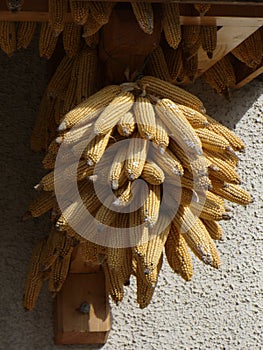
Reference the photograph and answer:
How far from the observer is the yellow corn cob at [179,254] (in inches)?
76.5

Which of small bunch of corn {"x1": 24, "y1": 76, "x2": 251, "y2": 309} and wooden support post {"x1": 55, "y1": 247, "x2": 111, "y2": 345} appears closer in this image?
small bunch of corn {"x1": 24, "y1": 76, "x2": 251, "y2": 309}

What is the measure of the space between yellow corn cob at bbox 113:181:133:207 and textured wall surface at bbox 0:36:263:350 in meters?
0.53

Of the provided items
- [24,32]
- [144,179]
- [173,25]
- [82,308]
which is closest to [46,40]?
[24,32]

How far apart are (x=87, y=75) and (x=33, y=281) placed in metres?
0.50

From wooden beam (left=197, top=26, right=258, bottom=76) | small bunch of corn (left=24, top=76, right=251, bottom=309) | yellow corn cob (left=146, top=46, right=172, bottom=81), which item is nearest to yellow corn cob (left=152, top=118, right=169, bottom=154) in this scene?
small bunch of corn (left=24, top=76, right=251, bottom=309)

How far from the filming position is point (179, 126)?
1930 mm

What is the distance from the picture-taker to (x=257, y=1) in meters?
1.93

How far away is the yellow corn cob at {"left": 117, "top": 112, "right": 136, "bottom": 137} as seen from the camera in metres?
1.91

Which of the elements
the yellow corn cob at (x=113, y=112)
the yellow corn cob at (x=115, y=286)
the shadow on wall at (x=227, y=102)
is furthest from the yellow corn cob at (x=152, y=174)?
the shadow on wall at (x=227, y=102)

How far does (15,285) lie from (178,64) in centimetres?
68

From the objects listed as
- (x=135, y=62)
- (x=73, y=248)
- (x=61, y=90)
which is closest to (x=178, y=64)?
(x=135, y=62)

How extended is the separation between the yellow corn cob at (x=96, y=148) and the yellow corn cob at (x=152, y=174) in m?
0.10

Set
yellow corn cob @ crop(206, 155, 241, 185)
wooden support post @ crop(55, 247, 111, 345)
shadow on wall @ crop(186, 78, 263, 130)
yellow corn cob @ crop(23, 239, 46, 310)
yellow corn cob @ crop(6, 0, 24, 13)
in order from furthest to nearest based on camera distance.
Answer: shadow on wall @ crop(186, 78, 263, 130)
wooden support post @ crop(55, 247, 111, 345)
yellow corn cob @ crop(23, 239, 46, 310)
yellow corn cob @ crop(206, 155, 241, 185)
yellow corn cob @ crop(6, 0, 24, 13)

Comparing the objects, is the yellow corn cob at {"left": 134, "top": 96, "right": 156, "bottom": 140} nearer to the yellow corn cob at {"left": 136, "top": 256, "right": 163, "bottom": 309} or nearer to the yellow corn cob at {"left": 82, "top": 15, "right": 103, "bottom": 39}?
the yellow corn cob at {"left": 82, "top": 15, "right": 103, "bottom": 39}
